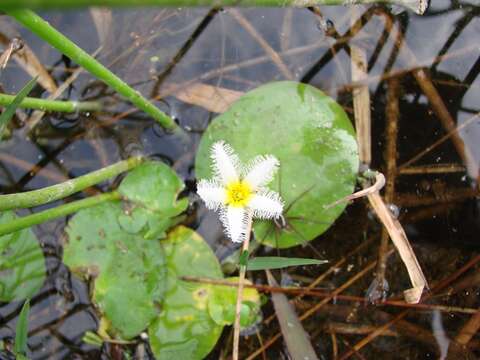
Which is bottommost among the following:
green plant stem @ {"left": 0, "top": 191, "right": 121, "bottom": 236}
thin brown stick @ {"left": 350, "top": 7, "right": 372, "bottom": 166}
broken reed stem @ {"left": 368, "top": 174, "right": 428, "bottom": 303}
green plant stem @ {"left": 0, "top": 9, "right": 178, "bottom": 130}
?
broken reed stem @ {"left": 368, "top": 174, "right": 428, "bottom": 303}

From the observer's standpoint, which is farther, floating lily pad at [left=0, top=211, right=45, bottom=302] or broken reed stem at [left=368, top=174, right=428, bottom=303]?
floating lily pad at [left=0, top=211, right=45, bottom=302]

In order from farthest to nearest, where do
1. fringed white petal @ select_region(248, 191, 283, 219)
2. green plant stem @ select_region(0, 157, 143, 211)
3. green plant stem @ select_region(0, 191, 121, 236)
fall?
fringed white petal @ select_region(248, 191, 283, 219), green plant stem @ select_region(0, 191, 121, 236), green plant stem @ select_region(0, 157, 143, 211)

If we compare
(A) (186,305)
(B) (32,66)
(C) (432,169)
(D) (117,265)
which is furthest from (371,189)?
(B) (32,66)

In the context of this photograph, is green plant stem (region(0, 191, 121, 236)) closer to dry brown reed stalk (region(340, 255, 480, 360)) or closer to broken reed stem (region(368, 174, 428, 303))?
broken reed stem (region(368, 174, 428, 303))

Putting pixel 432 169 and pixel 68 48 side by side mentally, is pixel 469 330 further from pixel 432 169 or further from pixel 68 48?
pixel 68 48

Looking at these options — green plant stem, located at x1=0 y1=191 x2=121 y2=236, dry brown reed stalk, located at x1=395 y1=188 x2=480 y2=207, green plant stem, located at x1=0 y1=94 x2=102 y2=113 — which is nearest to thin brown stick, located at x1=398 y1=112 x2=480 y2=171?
dry brown reed stalk, located at x1=395 y1=188 x2=480 y2=207

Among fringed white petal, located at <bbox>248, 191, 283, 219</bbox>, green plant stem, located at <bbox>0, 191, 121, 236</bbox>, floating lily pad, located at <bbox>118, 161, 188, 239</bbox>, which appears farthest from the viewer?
floating lily pad, located at <bbox>118, 161, 188, 239</bbox>
